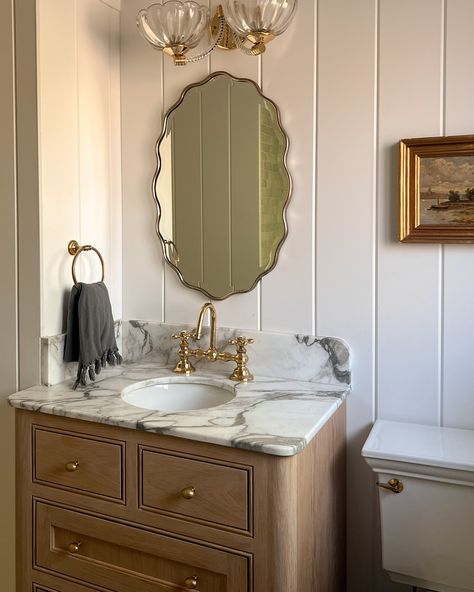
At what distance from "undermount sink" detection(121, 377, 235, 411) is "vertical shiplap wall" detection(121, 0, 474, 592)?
0.23m

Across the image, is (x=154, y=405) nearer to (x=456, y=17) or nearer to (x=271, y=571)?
(x=271, y=571)

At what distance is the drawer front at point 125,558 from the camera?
1432 millimetres

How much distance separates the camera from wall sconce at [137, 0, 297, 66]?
1.66 meters

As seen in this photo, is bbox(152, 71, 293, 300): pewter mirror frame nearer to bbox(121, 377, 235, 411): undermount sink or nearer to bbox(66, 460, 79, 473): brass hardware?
bbox(121, 377, 235, 411): undermount sink

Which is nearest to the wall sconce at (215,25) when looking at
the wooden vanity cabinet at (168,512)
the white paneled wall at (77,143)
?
the white paneled wall at (77,143)

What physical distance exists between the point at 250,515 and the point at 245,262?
0.80 metres

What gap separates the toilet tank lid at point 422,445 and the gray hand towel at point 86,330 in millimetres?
819

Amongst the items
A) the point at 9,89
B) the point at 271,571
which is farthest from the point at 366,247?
the point at 9,89

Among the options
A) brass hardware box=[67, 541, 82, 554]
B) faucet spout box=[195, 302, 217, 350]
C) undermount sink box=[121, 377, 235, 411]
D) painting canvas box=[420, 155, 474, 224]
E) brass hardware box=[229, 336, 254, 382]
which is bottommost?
brass hardware box=[67, 541, 82, 554]

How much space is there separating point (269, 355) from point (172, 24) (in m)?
1.01

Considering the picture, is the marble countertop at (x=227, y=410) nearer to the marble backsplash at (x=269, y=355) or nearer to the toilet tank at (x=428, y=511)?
the marble backsplash at (x=269, y=355)

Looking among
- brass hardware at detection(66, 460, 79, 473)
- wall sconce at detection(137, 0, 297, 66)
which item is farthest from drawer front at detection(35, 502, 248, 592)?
wall sconce at detection(137, 0, 297, 66)

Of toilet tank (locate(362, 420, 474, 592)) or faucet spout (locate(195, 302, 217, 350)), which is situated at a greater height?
faucet spout (locate(195, 302, 217, 350))

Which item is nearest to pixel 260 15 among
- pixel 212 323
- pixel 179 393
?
pixel 212 323
